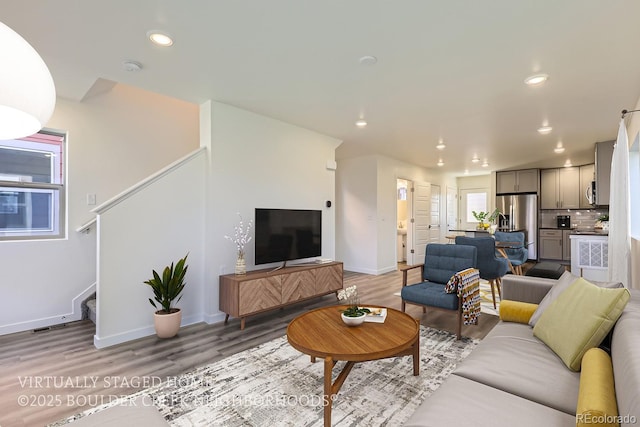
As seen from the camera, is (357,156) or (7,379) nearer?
(7,379)

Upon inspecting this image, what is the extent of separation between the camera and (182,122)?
15.0 ft

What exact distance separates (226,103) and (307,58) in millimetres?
1442

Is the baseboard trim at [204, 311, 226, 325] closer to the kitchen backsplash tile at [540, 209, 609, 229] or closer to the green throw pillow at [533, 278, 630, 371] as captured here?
the green throw pillow at [533, 278, 630, 371]

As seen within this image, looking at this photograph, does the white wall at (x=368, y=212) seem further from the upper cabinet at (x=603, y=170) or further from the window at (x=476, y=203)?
the window at (x=476, y=203)

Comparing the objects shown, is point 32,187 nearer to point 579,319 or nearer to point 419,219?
point 579,319

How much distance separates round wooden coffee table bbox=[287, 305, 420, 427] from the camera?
181 centimetres

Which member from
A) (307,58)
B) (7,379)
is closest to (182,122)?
(307,58)

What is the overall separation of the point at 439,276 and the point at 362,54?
2619 mm

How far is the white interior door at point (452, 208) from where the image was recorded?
9.27 m

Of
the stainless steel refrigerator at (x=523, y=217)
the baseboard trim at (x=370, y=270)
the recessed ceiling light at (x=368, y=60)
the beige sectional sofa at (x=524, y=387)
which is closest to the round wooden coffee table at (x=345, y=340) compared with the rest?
the beige sectional sofa at (x=524, y=387)

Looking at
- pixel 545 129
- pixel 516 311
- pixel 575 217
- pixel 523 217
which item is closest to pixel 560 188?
pixel 575 217

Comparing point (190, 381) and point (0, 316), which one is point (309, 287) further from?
point (0, 316)

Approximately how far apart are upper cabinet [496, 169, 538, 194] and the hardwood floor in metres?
5.68

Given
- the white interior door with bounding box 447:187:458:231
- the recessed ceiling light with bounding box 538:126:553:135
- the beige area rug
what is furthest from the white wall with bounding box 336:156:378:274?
the white interior door with bounding box 447:187:458:231
